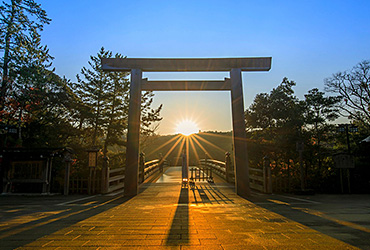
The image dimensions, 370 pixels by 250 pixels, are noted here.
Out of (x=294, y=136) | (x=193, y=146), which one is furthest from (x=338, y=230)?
(x=193, y=146)

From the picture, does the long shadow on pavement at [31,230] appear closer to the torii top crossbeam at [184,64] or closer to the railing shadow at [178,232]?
the railing shadow at [178,232]

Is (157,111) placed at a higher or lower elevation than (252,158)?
higher

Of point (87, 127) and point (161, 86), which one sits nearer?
point (161, 86)

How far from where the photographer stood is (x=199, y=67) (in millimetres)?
8273

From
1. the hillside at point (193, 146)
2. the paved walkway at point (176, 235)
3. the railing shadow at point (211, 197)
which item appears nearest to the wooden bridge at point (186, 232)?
the paved walkway at point (176, 235)

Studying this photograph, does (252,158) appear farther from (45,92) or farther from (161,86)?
(45,92)

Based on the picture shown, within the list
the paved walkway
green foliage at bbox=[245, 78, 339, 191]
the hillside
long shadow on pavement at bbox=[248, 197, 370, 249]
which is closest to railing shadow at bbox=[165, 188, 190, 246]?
the paved walkway

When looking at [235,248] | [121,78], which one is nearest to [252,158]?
[121,78]

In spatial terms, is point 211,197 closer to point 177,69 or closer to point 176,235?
point 176,235

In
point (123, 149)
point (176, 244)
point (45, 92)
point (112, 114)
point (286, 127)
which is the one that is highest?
point (45, 92)

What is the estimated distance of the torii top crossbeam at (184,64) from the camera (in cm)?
821

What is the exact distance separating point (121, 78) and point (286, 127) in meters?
10.7

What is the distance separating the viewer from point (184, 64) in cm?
824

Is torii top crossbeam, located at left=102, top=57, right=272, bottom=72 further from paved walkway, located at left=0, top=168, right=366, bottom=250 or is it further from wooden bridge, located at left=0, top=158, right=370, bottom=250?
paved walkway, located at left=0, top=168, right=366, bottom=250
